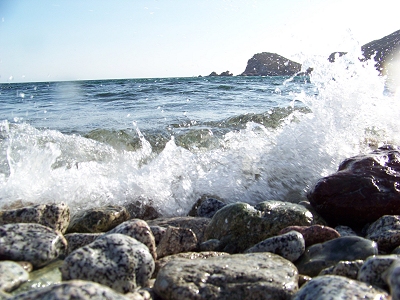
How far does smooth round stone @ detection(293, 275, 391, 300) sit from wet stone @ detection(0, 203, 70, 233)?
1860 millimetres

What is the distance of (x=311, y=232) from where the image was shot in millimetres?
2557

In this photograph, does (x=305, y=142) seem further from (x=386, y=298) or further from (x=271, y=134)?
(x=386, y=298)

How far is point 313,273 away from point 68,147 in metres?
4.18

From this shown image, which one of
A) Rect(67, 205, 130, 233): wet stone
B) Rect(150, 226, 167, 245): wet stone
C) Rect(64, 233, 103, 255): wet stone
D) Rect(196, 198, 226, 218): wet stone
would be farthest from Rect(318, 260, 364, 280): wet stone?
Rect(67, 205, 130, 233): wet stone

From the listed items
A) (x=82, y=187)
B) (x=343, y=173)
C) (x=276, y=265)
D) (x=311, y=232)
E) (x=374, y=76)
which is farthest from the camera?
(x=374, y=76)

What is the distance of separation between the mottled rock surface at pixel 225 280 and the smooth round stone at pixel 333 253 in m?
0.26

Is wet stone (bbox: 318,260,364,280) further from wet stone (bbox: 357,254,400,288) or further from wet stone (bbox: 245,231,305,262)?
wet stone (bbox: 245,231,305,262)

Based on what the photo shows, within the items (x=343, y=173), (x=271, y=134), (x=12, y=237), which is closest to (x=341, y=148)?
(x=271, y=134)

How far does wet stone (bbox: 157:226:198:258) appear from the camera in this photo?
2.48m

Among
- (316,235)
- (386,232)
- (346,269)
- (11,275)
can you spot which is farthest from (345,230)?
(11,275)

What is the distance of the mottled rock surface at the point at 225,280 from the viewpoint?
1.76 metres

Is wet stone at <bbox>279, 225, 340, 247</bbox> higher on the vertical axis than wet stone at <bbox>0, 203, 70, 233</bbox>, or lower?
lower

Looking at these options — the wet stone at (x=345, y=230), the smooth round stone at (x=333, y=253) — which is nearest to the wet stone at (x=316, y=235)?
the smooth round stone at (x=333, y=253)

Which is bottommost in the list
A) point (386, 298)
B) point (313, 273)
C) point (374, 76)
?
point (313, 273)
